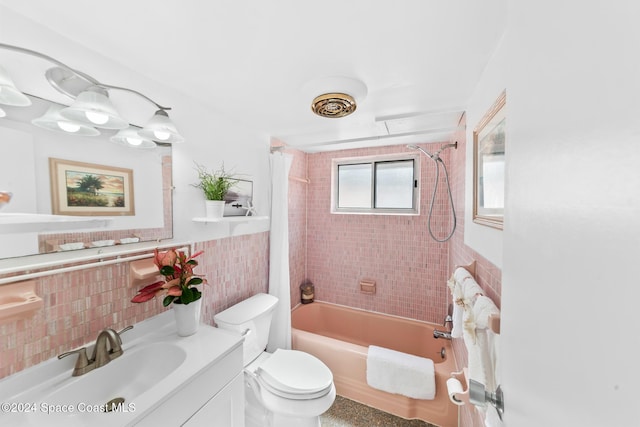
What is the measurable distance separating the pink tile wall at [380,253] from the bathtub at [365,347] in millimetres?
135

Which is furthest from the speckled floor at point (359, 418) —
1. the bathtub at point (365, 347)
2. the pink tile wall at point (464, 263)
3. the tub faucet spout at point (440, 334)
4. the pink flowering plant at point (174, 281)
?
the pink flowering plant at point (174, 281)

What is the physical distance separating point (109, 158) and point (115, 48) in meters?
0.48

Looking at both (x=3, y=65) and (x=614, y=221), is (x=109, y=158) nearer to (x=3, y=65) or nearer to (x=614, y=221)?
(x=3, y=65)

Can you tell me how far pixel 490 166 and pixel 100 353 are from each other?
1.91m

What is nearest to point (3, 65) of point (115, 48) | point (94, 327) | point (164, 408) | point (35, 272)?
point (115, 48)

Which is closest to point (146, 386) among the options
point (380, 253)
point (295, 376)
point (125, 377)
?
point (125, 377)

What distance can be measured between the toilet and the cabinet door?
200 millimetres

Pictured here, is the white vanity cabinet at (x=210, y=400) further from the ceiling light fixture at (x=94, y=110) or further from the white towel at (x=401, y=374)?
the ceiling light fixture at (x=94, y=110)

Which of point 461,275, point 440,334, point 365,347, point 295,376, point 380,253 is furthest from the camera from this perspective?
point 380,253

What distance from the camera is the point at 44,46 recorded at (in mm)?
896

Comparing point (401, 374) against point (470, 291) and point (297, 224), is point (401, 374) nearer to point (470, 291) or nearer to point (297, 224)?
point (470, 291)

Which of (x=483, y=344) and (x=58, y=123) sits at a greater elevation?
(x=58, y=123)

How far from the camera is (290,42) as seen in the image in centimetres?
95

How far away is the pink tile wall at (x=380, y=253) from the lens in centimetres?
234
